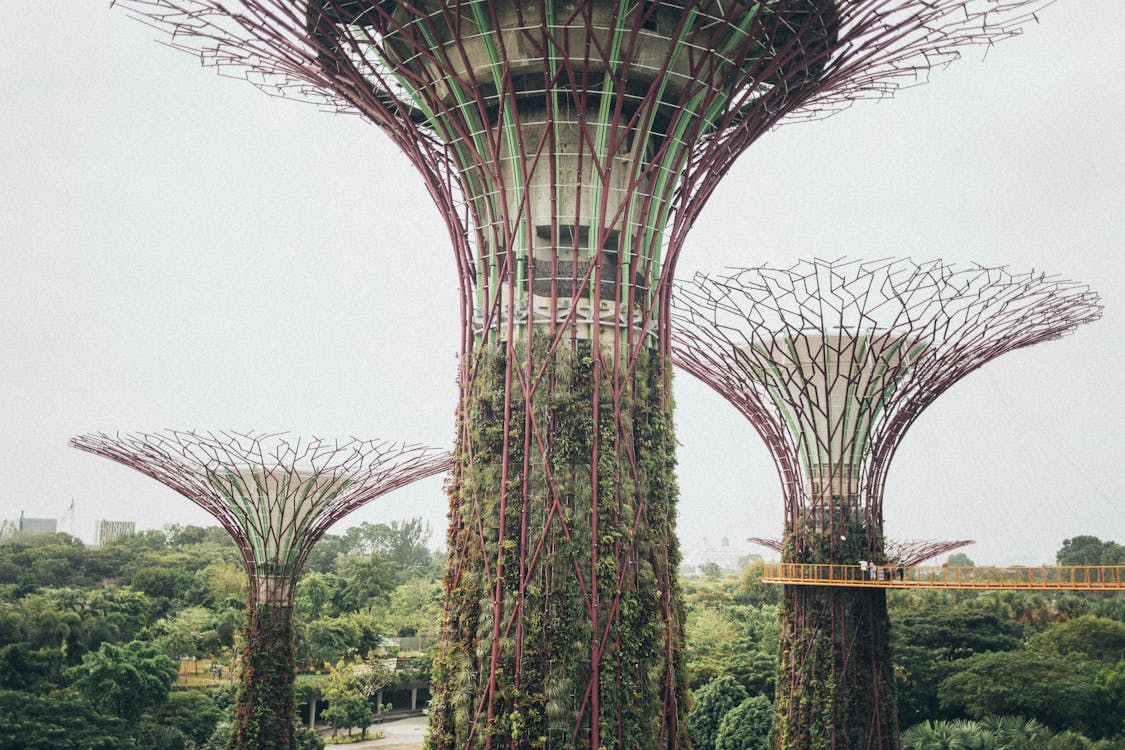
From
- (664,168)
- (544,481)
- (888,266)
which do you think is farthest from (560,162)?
(888,266)

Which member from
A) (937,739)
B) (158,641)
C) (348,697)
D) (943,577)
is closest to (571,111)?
(943,577)

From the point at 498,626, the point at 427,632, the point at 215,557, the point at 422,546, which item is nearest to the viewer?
the point at 498,626

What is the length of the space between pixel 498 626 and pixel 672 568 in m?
3.51

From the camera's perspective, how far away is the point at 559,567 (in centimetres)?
1510

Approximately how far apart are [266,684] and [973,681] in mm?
25323

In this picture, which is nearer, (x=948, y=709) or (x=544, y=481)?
(x=544, y=481)

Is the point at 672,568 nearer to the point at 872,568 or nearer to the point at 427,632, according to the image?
the point at 872,568

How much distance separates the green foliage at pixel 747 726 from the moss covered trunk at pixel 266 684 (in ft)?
47.3

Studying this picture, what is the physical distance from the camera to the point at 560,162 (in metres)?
16.3

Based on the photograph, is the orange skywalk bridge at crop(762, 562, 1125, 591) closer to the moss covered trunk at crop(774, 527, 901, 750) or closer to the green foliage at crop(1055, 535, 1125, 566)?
the moss covered trunk at crop(774, 527, 901, 750)

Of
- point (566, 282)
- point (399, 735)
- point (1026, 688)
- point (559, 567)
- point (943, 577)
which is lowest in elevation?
point (399, 735)

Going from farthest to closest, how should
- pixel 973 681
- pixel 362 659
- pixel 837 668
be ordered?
pixel 362 659, pixel 973 681, pixel 837 668

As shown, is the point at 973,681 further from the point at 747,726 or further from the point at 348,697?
the point at 348,697

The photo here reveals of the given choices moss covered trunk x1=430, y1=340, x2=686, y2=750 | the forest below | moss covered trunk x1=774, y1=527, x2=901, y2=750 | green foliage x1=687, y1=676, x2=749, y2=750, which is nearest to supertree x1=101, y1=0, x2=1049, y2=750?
moss covered trunk x1=430, y1=340, x2=686, y2=750
